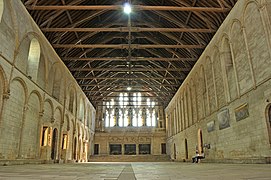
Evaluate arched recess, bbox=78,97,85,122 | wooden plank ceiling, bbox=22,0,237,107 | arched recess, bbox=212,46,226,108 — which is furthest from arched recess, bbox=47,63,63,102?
arched recess, bbox=212,46,226,108

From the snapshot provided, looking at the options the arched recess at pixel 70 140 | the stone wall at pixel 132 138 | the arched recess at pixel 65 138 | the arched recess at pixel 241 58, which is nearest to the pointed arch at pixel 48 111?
the arched recess at pixel 65 138

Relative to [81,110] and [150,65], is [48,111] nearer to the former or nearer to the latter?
[81,110]

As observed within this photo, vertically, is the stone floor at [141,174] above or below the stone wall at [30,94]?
below

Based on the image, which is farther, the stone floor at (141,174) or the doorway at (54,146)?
the doorway at (54,146)

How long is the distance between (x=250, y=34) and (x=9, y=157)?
37.5 ft

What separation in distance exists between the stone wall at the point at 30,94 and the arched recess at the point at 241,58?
10082mm

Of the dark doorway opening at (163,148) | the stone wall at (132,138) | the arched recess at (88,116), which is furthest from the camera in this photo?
the dark doorway opening at (163,148)

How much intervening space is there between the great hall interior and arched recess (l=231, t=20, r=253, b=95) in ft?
0.15

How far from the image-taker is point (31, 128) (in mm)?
11742

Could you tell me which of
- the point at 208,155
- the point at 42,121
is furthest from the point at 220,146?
the point at 42,121

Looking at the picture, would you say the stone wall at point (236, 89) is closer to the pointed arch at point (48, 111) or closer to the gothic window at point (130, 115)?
the pointed arch at point (48, 111)

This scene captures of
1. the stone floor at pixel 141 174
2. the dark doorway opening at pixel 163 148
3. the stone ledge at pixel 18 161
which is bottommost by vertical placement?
the dark doorway opening at pixel 163 148

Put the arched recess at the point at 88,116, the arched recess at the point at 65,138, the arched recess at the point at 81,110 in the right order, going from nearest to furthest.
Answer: the arched recess at the point at 65,138
the arched recess at the point at 81,110
the arched recess at the point at 88,116

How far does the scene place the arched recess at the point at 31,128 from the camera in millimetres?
10943
